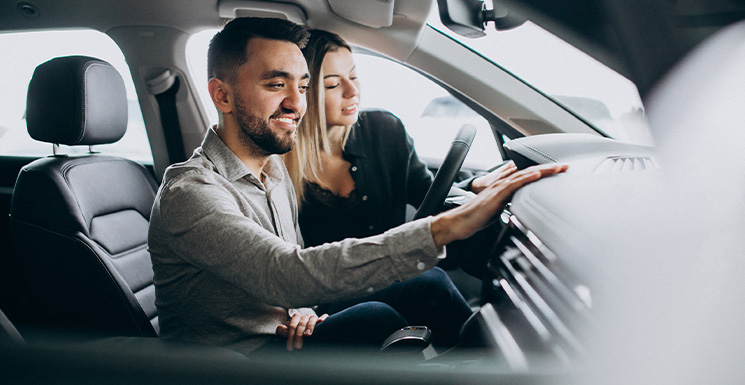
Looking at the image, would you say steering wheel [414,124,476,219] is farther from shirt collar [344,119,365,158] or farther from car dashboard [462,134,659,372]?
shirt collar [344,119,365,158]

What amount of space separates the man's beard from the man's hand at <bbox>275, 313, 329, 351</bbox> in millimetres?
407

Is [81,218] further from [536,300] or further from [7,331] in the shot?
[536,300]

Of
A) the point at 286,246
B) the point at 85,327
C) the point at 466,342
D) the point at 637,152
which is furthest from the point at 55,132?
the point at 637,152

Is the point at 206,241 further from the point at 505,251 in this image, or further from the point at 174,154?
the point at 174,154

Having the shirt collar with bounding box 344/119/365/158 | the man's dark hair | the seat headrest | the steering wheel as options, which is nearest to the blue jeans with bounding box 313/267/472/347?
the steering wheel

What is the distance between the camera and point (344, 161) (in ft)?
6.47

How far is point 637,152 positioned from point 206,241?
853 mm

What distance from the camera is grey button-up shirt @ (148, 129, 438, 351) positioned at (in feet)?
2.97

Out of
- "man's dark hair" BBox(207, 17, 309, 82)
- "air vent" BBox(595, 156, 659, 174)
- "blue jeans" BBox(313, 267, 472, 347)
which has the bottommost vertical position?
"blue jeans" BBox(313, 267, 472, 347)

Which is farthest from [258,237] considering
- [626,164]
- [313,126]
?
[313,126]

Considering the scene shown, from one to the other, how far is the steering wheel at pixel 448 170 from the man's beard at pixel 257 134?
44cm

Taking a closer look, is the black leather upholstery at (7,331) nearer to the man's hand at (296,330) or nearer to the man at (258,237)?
the man at (258,237)

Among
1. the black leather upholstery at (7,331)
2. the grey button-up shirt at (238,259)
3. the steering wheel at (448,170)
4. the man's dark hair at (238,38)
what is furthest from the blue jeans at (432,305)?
the black leather upholstery at (7,331)

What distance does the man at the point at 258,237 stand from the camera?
907 mm
